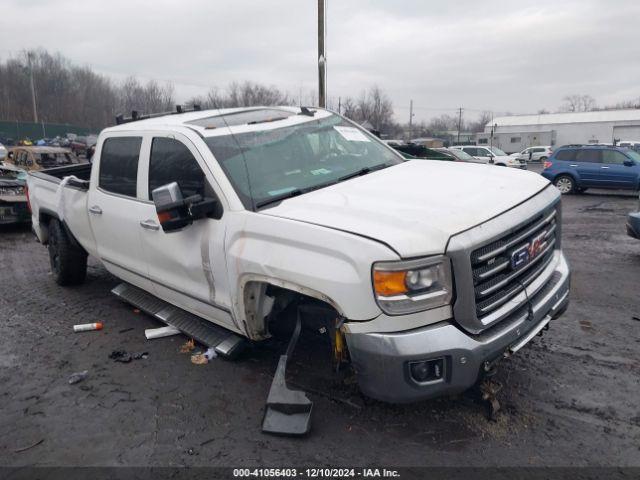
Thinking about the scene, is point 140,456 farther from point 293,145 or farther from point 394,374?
point 293,145

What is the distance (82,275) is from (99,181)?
1.84 meters

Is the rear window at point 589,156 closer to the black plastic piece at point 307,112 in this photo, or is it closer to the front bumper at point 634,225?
the front bumper at point 634,225

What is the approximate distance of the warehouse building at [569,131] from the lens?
6238 centimetres

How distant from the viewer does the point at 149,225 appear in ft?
12.6

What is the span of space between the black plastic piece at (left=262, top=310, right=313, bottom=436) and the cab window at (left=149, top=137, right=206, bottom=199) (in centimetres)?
141

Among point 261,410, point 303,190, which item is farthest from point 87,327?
point 303,190

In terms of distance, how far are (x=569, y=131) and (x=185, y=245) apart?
71743 mm

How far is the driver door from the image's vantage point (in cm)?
330

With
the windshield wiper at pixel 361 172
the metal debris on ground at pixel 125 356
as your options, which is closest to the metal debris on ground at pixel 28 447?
the metal debris on ground at pixel 125 356

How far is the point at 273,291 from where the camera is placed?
319 centimetres

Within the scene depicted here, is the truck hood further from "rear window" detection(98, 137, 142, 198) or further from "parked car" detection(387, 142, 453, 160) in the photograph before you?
"parked car" detection(387, 142, 453, 160)

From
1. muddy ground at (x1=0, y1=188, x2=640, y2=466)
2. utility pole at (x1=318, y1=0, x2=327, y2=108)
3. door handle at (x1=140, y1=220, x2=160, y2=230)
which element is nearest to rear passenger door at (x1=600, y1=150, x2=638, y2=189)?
utility pole at (x1=318, y1=0, x2=327, y2=108)

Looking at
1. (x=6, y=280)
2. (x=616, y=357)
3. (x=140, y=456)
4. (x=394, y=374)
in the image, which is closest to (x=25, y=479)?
(x=140, y=456)

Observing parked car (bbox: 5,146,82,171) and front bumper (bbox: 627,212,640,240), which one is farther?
parked car (bbox: 5,146,82,171)
